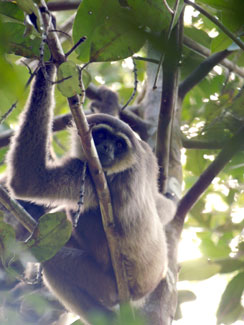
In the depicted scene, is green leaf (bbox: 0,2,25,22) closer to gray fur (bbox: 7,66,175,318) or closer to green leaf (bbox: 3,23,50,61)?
green leaf (bbox: 3,23,50,61)

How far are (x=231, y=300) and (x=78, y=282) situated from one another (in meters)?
2.68

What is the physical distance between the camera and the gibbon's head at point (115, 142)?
4.32 metres

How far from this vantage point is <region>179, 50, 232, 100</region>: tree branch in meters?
4.11

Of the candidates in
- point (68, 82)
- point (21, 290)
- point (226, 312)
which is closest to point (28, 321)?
point (21, 290)

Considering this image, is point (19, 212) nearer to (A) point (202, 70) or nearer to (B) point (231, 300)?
(B) point (231, 300)

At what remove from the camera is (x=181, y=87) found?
5121 millimetres

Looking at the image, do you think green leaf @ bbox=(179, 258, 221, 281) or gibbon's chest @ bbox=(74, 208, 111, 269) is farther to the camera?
gibbon's chest @ bbox=(74, 208, 111, 269)

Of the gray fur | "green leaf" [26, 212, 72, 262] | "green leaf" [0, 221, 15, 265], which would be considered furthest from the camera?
the gray fur

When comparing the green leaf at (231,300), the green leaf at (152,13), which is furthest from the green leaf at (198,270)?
the green leaf at (152,13)

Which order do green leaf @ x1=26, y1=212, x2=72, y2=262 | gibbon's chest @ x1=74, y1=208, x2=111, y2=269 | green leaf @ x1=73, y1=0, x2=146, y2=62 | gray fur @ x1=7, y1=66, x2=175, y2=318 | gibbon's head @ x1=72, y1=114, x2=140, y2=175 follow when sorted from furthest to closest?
1. gibbon's chest @ x1=74, y1=208, x2=111, y2=269
2. gibbon's head @ x1=72, y1=114, x2=140, y2=175
3. gray fur @ x1=7, y1=66, x2=175, y2=318
4. green leaf @ x1=26, y1=212, x2=72, y2=262
5. green leaf @ x1=73, y1=0, x2=146, y2=62

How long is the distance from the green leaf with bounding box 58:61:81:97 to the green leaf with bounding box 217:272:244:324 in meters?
1.45

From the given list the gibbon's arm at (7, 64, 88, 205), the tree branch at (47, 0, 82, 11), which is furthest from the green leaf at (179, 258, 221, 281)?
the tree branch at (47, 0, 82, 11)

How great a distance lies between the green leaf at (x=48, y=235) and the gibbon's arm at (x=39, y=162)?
1.21 m

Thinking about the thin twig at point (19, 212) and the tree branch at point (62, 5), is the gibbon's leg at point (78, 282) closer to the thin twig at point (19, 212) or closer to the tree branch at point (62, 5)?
the thin twig at point (19, 212)
